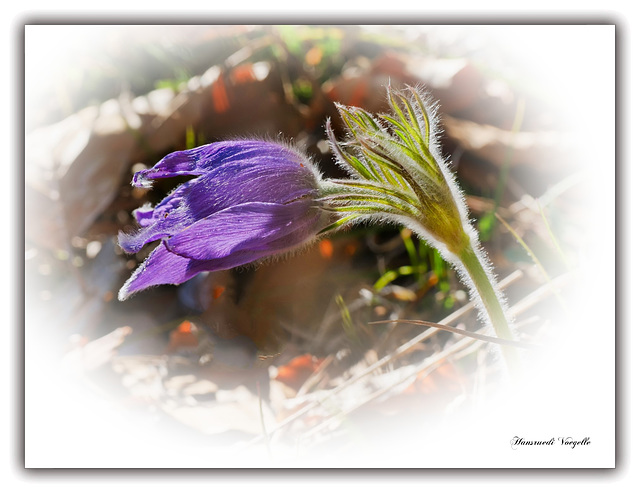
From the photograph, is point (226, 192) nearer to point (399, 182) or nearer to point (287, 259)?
point (399, 182)

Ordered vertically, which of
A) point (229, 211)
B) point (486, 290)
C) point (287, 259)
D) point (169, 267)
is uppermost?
point (229, 211)

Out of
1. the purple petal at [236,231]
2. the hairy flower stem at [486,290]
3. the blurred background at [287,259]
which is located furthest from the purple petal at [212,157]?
the hairy flower stem at [486,290]

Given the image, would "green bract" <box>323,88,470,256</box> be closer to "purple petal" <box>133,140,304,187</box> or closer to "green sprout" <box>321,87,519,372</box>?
"green sprout" <box>321,87,519,372</box>

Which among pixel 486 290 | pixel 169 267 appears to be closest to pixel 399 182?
pixel 486 290

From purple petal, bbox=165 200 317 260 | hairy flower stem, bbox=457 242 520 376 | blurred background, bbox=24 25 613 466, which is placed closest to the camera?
purple petal, bbox=165 200 317 260

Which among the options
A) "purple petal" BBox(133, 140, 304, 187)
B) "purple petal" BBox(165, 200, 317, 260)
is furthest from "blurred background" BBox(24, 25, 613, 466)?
"purple petal" BBox(165, 200, 317, 260)
